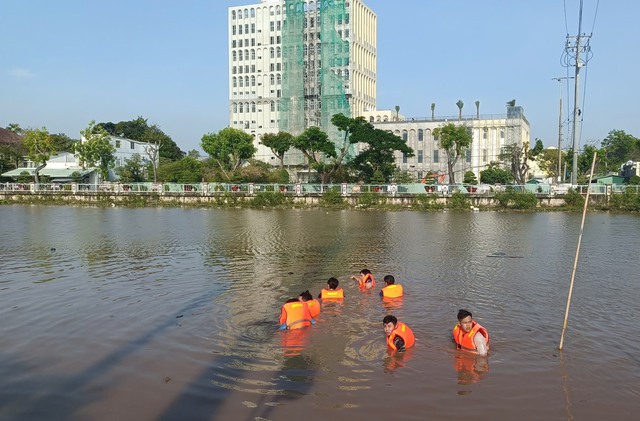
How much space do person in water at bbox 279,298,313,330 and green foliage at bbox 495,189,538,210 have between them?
38543 mm

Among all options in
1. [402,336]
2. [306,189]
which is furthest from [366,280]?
[306,189]

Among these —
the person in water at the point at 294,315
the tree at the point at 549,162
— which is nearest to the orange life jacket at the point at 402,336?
the person in water at the point at 294,315

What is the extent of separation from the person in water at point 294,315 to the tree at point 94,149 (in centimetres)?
5799

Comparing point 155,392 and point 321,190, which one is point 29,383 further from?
point 321,190

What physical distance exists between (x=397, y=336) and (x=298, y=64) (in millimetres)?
90790

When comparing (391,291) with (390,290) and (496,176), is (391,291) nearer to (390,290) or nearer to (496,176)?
(390,290)

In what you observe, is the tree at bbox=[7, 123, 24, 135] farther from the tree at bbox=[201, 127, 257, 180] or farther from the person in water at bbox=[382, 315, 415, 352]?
the person in water at bbox=[382, 315, 415, 352]

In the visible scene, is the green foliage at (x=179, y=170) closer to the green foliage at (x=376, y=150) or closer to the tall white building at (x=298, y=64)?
the green foliage at (x=376, y=150)

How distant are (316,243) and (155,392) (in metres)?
17.3

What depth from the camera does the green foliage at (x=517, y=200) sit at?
148ft

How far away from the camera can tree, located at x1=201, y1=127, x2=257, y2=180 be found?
213 ft

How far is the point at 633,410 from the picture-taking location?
716 cm

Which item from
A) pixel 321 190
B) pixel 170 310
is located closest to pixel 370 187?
pixel 321 190

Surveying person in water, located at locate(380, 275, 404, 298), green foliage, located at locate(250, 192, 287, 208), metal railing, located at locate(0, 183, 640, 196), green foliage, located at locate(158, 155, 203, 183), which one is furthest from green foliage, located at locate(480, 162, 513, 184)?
person in water, located at locate(380, 275, 404, 298)
